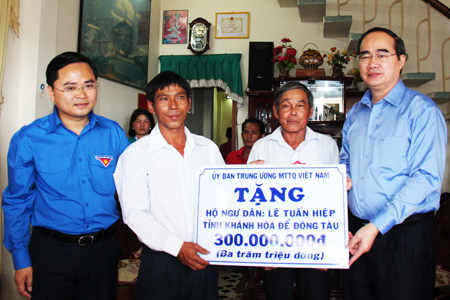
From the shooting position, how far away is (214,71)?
5.27m

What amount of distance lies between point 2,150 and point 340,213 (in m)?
2.43

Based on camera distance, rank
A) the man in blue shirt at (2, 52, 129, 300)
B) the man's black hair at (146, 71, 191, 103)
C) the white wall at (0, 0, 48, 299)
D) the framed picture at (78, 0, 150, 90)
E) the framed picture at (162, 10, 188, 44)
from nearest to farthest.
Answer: the man in blue shirt at (2, 52, 129, 300), the man's black hair at (146, 71, 191, 103), the white wall at (0, 0, 48, 299), the framed picture at (78, 0, 150, 90), the framed picture at (162, 10, 188, 44)

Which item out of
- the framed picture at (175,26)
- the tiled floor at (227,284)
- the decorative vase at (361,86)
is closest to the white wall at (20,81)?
the tiled floor at (227,284)

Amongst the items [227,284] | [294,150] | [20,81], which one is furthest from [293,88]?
[227,284]

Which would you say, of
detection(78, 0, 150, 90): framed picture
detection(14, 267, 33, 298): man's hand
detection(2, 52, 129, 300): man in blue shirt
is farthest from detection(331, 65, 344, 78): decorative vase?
detection(14, 267, 33, 298): man's hand

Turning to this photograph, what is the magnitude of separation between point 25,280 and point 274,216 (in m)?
1.13

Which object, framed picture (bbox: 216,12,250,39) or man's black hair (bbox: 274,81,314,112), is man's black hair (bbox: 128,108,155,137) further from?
man's black hair (bbox: 274,81,314,112)

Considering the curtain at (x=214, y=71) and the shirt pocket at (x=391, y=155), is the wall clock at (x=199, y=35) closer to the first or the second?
the curtain at (x=214, y=71)

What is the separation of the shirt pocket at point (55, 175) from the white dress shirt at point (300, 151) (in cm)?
90

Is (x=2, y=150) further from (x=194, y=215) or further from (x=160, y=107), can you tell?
(x=194, y=215)

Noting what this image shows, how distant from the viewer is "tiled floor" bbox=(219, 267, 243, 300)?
3.09m

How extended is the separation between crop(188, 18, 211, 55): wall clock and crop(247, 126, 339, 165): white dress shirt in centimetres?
386

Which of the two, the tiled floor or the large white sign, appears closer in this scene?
the large white sign

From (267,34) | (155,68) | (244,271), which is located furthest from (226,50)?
(244,271)
